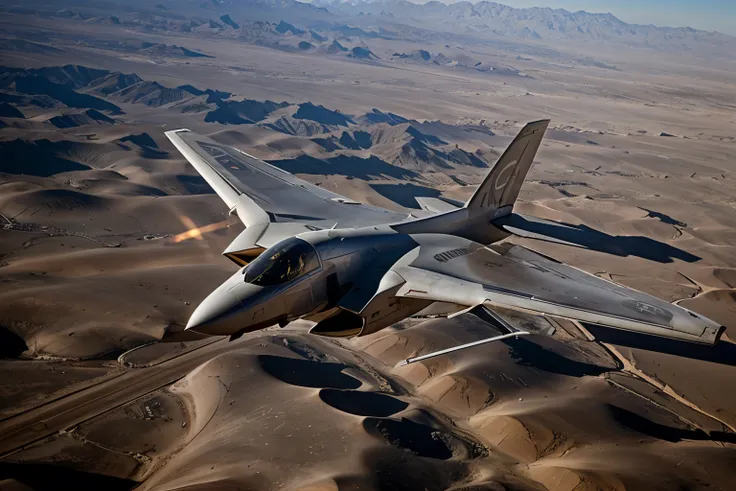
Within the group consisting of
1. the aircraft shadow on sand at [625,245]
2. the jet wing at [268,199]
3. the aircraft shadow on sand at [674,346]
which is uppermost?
the jet wing at [268,199]

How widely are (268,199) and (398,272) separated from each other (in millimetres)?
8581

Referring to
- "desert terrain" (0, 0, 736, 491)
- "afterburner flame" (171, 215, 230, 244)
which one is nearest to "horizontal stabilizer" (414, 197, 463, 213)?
"desert terrain" (0, 0, 736, 491)

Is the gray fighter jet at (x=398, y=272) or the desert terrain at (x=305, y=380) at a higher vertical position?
the gray fighter jet at (x=398, y=272)

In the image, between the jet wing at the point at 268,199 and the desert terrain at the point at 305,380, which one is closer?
the desert terrain at the point at 305,380

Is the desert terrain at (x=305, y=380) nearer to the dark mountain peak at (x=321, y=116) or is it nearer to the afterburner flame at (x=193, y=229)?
the afterburner flame at (x=193, y=229)

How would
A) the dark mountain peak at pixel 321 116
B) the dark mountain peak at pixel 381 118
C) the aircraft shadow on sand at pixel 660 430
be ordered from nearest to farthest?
the aircraft shadow on sand at pixel 660 430, the dark mountain peak at pixel 321 116, the dark mountain peak at pixel 381 118

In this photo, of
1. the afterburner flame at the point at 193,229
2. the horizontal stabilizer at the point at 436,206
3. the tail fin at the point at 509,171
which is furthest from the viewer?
the afterburner flame at the point at 193,229

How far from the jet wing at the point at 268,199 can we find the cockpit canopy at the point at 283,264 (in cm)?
242

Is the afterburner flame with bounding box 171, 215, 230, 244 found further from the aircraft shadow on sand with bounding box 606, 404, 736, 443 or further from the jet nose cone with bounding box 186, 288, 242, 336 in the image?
the aircraft shadow on sand with bounding box 606, 404, 736, 443

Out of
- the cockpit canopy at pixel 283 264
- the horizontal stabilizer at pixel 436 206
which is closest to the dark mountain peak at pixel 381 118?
the horizontal stabilizer at pixel 436 206

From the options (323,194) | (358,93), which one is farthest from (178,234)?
(358,93)

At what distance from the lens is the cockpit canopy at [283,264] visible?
15.0 metres

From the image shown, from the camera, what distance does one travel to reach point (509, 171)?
2316 centimetres

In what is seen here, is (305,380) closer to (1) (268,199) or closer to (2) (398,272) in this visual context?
(1) (268,199)
